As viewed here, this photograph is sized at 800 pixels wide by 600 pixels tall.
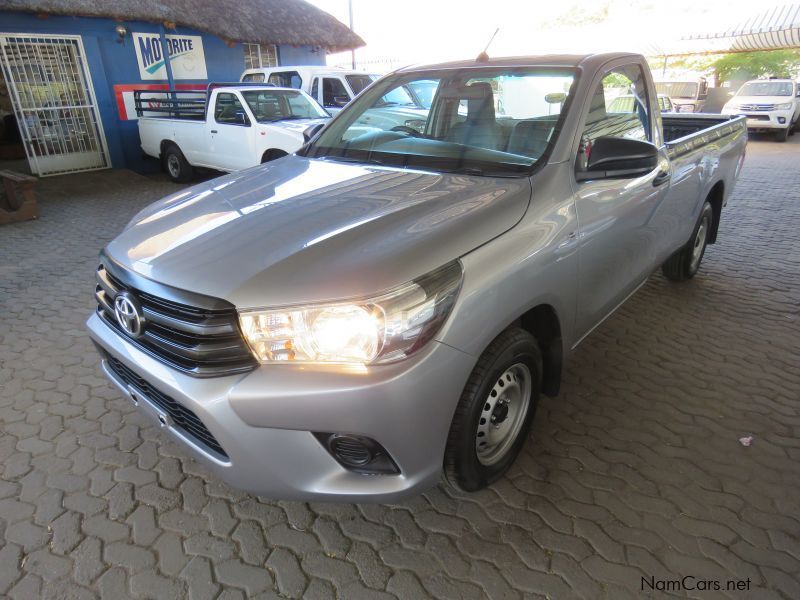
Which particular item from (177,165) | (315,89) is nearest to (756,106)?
(315,89)

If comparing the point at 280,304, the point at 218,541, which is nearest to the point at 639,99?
the point at 280,304

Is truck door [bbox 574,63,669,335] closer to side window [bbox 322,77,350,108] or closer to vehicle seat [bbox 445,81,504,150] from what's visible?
vehicle seat [bbox 445,81,504,150]

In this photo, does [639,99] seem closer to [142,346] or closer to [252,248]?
[252,248]

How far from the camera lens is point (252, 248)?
2004 millimetres

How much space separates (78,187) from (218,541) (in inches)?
383

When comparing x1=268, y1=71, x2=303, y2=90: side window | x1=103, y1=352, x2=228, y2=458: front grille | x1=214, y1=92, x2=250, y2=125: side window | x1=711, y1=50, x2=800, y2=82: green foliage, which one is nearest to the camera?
x1=103, y1=352, x2=228, y2=458: front grille

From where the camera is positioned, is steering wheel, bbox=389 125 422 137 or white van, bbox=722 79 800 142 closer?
steering wheel, bbox=389 125 422 137

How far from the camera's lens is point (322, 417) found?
1.74 meters

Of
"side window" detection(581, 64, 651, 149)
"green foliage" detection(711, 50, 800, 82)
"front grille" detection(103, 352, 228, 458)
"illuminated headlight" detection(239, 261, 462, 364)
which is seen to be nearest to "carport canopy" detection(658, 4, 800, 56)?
"green foliage" detection(711, 50, 800, 82)

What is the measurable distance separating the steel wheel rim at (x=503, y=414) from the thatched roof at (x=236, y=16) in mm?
11141

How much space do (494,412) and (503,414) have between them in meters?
0.08

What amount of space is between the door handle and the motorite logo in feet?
7.12

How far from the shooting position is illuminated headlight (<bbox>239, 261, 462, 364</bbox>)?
175cm

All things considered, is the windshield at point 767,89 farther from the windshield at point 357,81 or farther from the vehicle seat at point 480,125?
the vehicle seat at point 480,125
